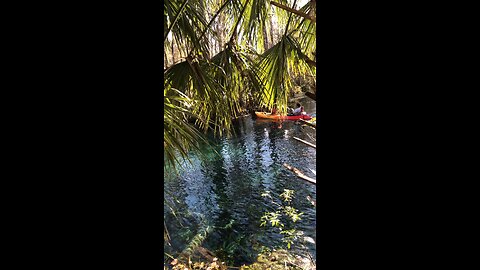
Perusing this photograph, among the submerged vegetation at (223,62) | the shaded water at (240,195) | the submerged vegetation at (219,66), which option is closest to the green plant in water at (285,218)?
the shaded water at (240,195)

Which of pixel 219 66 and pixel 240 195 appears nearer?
pixel 219 66

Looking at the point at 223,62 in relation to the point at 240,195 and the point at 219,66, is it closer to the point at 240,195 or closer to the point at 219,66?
the point at 219,66

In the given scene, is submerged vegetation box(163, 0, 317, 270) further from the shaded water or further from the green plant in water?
the green plant in water

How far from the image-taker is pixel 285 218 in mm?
4543

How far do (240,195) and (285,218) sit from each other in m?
0.85

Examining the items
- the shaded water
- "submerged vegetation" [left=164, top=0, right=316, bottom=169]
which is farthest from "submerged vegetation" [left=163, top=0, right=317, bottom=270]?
the shaded water

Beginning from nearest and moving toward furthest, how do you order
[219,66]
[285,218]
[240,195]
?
[219,66] → [285,218] → [240,195]

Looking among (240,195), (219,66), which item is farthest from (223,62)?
(240,195)

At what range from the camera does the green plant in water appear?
4070 mm

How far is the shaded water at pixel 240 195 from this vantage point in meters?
4.12
